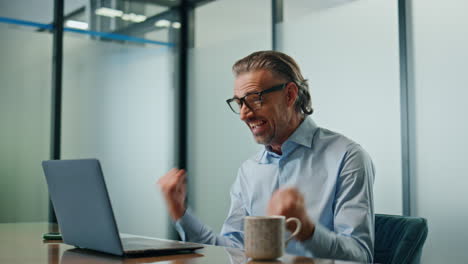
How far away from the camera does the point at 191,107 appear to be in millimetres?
5320

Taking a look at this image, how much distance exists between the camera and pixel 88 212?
148cm

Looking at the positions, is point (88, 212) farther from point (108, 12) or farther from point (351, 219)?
point (108, 12)

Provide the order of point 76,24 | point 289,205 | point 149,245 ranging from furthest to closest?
1. point 76,24
2. point 149,245
3. point 289,205

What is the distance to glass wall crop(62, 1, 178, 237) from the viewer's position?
4785mm

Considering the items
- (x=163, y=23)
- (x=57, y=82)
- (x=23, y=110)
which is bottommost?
(x=23, y=110)

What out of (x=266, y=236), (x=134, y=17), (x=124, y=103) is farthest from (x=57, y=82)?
(x=266, y=236)

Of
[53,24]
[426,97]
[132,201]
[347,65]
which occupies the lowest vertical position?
[132,201]

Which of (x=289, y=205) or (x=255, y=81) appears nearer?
(x=289, y=205)

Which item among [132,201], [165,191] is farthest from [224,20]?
[165,191]

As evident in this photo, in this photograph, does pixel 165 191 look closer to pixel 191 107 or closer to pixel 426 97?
pixel 426 97

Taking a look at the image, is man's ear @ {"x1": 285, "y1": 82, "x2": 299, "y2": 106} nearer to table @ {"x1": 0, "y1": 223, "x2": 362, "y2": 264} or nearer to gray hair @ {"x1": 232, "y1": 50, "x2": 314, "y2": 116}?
gray hair @ {"x1": 232, "y1": 50, "x2": 314, "y2": 116}

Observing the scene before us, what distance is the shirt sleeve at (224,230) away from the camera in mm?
1906

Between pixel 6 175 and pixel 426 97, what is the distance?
10.3ft

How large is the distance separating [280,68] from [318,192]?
521mm
